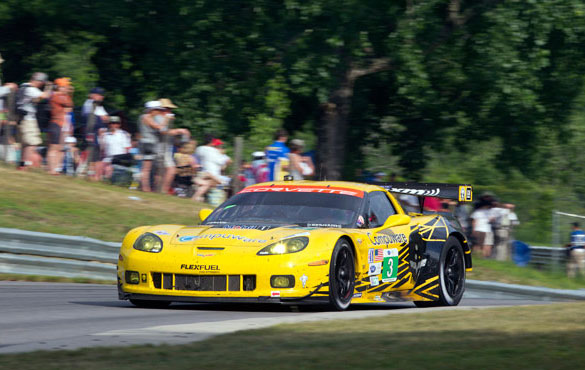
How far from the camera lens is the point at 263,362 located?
17.7 feet

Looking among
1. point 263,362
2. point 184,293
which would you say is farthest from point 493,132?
point 263,362

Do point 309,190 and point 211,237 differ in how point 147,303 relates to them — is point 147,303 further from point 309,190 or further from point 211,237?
point 309,190

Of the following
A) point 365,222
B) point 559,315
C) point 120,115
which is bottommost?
point 559,315

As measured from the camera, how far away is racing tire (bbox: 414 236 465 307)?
1080cm

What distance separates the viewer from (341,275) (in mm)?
8984

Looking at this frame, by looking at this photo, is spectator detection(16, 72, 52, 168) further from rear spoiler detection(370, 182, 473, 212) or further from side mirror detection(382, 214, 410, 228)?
side mirror detection(382, 214, 410, 228)

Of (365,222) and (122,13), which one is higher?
(122,13)

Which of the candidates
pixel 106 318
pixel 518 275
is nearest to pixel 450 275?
pixel 106 318

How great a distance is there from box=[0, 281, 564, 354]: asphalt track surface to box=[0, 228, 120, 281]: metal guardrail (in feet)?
2.56

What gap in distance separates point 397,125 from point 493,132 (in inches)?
122

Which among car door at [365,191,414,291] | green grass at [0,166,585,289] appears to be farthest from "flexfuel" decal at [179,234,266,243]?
green grass at [0,166,585,289]

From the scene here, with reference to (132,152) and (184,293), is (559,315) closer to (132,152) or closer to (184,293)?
(184,293)

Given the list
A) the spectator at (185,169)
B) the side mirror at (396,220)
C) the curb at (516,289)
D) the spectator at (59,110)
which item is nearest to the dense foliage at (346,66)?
the spectator at (185,169)

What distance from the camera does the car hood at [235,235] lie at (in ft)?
28.7
